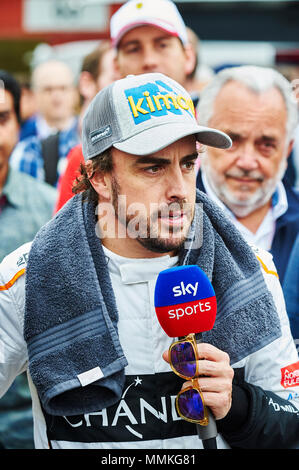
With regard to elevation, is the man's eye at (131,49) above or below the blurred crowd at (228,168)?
above

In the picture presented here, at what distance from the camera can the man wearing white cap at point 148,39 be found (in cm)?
345

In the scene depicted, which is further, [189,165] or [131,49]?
[131,49]

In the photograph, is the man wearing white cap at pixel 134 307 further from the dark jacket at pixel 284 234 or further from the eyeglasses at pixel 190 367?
the dark jacket at pixel 284 234

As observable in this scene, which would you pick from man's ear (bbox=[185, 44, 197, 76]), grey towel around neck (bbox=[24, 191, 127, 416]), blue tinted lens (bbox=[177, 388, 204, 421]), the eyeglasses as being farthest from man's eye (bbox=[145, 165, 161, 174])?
man's ear (bbox=[185, 44, 197, 76])

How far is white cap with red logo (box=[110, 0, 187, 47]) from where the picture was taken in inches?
137

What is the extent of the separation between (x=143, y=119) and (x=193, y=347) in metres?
0.66

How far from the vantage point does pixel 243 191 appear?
2.95 meters

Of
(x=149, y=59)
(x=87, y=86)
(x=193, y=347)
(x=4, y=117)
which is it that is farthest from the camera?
(x=87, y=86)

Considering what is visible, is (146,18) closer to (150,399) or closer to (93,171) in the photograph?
(93,171)

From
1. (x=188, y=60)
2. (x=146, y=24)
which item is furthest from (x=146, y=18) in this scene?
(x=188, y=60)

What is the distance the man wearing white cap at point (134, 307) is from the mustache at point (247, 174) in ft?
2.63

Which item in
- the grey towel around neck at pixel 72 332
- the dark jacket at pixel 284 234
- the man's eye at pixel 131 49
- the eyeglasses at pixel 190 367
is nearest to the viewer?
the eyeglasses at pixel 190 367

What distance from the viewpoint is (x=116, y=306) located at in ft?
6.74

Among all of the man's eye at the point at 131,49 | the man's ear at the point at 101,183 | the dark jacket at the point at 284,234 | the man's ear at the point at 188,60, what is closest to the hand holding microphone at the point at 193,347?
the man's ear at the point at 101,183
